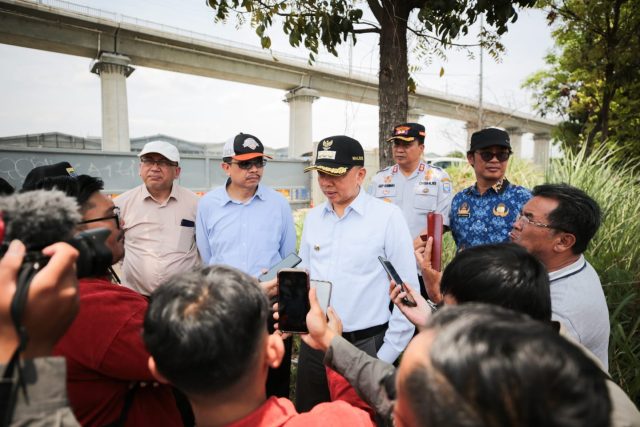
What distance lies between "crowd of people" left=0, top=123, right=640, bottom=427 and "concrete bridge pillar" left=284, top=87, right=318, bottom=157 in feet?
71.6

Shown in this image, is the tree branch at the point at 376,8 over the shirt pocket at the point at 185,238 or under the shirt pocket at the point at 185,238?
over

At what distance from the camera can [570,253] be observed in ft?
6.16

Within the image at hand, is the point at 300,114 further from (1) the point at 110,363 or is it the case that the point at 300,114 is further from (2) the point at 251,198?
(1) the point at 110,363

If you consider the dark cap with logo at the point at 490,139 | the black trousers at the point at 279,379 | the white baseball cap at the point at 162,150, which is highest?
the dark cap with logo at the point at 490,139

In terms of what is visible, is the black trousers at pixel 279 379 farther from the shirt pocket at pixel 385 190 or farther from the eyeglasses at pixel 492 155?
the eyeglasses at pixel 492 155

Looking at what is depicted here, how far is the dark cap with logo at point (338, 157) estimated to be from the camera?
2.22 metres

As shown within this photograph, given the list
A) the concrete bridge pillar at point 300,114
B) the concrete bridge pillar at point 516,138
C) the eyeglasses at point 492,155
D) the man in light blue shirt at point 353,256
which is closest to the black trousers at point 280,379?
the man in light blue shirt at point 353,256

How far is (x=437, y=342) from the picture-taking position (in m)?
0.71

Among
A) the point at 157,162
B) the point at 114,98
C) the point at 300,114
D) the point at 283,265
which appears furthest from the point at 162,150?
the point at 300,114

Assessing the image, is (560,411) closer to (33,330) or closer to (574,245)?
(33,330)

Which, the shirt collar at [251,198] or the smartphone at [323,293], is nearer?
the smartphone at [323,293]

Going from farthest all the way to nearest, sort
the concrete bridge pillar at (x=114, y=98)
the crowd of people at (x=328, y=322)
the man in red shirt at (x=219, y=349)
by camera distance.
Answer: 1. the concrete bridge pillar at (x=114, y=98)
2. the man in red shirt at (x=219, y=349)
3. the crowd of people at (x=328, y=322)

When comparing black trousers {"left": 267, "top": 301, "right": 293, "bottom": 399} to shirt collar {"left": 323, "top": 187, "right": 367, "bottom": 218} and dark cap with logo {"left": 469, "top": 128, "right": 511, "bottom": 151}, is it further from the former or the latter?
dark cap with logo {"left": 469, "top": 128, "right": 511, "bottom": 151}

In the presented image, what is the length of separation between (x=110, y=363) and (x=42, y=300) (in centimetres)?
45
